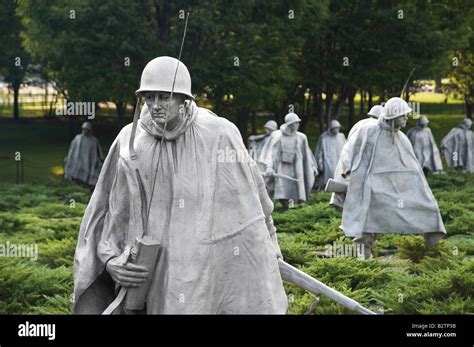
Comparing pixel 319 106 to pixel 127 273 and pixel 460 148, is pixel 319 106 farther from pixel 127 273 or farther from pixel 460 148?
pixel 127 273

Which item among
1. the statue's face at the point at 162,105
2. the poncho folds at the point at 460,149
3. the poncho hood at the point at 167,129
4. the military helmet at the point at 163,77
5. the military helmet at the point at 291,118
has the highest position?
the military helmet at the point at 163,77

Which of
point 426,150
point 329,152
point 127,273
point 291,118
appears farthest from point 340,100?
point 127,273

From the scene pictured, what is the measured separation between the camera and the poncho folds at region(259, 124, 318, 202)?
2817 cm

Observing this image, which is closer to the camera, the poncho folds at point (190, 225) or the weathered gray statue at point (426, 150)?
the poncho folds at point (190, 225)

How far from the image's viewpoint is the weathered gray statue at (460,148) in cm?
4059

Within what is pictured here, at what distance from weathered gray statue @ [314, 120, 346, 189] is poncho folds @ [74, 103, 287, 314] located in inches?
906

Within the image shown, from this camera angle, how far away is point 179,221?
9.26m

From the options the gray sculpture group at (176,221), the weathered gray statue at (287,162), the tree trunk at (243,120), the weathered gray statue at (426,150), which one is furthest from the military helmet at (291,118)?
the gray sculpture group at (176,221)

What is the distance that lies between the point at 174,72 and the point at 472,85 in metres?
46.7

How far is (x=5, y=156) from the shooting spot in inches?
1732

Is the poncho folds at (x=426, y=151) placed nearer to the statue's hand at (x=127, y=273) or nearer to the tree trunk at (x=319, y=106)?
the tree trunk at (x=319, y=106)

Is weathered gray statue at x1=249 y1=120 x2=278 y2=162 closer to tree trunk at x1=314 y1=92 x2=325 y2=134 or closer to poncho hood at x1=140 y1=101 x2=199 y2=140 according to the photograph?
tree trunk at x1=314 y1=92 x2=325 y2=134

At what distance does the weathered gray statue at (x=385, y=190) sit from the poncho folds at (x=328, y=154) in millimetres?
12955

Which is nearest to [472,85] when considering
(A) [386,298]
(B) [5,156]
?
(B) [5,156]
